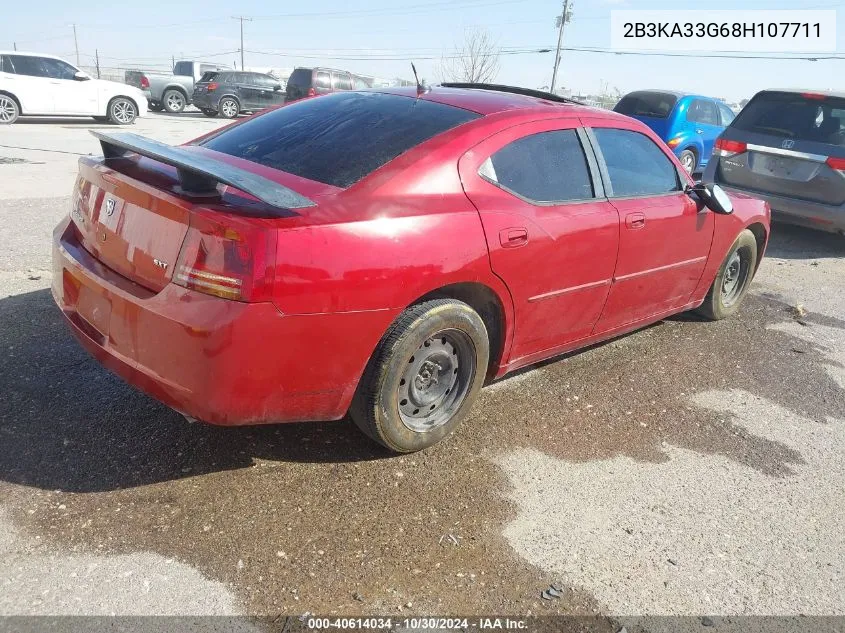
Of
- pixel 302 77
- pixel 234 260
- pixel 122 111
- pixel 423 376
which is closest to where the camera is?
pixel 234 260

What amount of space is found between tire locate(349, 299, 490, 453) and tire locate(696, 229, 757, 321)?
266 centimetres

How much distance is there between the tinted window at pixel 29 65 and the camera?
14.8 m

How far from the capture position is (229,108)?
75.5ft

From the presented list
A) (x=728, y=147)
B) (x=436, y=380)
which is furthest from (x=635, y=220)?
(x=728, y=147)

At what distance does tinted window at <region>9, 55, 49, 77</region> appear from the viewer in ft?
48.4

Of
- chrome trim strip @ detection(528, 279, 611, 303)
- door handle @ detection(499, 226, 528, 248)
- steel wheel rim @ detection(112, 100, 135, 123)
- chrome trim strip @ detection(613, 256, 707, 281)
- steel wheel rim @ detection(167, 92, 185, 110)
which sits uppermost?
door handle @ detection(499, 226, 528, 248)

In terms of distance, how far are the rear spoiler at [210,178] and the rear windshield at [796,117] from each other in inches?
273

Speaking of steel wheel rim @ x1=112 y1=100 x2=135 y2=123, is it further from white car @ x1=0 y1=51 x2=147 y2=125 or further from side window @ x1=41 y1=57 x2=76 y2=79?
side window @ x1=41 y1=57 x2=76 y2=79

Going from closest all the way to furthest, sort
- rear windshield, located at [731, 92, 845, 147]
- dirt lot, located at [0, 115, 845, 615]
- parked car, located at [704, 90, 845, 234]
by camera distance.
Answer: dirt lot, located at [0, 115, 845, 615] < parked car, located at [704, 90, 845, 234] < rear windshield, located at [731, 92, 845, 147]

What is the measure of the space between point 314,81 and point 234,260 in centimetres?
2096

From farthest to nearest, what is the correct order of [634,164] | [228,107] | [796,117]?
[228,107] < [796,117] < [634,164]

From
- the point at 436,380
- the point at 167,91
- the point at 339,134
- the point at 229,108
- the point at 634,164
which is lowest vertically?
the point at 229,108

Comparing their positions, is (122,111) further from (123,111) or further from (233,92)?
(233,92)

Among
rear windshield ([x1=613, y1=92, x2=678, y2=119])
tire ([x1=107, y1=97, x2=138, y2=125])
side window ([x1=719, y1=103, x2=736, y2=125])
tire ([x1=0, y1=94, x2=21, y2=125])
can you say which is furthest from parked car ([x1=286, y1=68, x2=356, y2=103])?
side window ([x1=719, y1=103, x2=736, y2=125])
